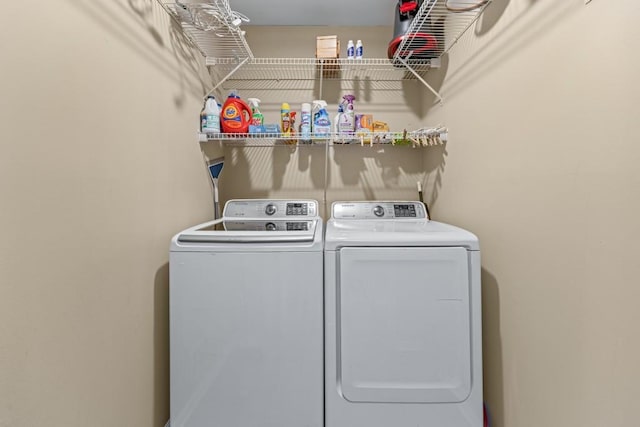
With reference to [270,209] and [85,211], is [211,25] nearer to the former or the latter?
[270,209]

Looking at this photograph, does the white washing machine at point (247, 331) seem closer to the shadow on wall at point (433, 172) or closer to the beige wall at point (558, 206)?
the beige wall at point (558, 206)

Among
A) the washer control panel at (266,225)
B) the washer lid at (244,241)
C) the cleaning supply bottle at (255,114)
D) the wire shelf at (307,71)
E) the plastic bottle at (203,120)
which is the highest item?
the wire shelf at (307,71)

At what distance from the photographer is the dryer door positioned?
1176mm

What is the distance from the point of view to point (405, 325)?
118 cm

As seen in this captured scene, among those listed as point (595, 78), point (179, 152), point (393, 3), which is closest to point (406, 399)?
point (595, 78)

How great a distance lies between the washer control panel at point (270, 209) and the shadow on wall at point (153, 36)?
700 millimetres

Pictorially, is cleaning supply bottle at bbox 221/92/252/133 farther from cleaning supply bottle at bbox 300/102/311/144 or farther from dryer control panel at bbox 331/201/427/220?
dryer control panel at bbox 331/201/427/220

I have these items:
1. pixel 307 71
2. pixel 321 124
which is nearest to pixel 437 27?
pixel 321 124

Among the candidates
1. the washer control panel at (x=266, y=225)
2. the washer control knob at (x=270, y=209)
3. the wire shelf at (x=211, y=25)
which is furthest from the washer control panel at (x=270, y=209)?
the wire shelf at (x=211, y=25)

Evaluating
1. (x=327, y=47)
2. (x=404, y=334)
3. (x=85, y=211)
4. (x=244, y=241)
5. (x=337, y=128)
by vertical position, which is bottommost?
(x=404, y=334)

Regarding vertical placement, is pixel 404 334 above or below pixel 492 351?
above

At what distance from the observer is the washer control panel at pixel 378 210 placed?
1935mm

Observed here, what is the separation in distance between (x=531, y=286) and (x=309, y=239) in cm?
85

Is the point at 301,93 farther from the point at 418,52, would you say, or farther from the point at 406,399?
the point at 406,399
